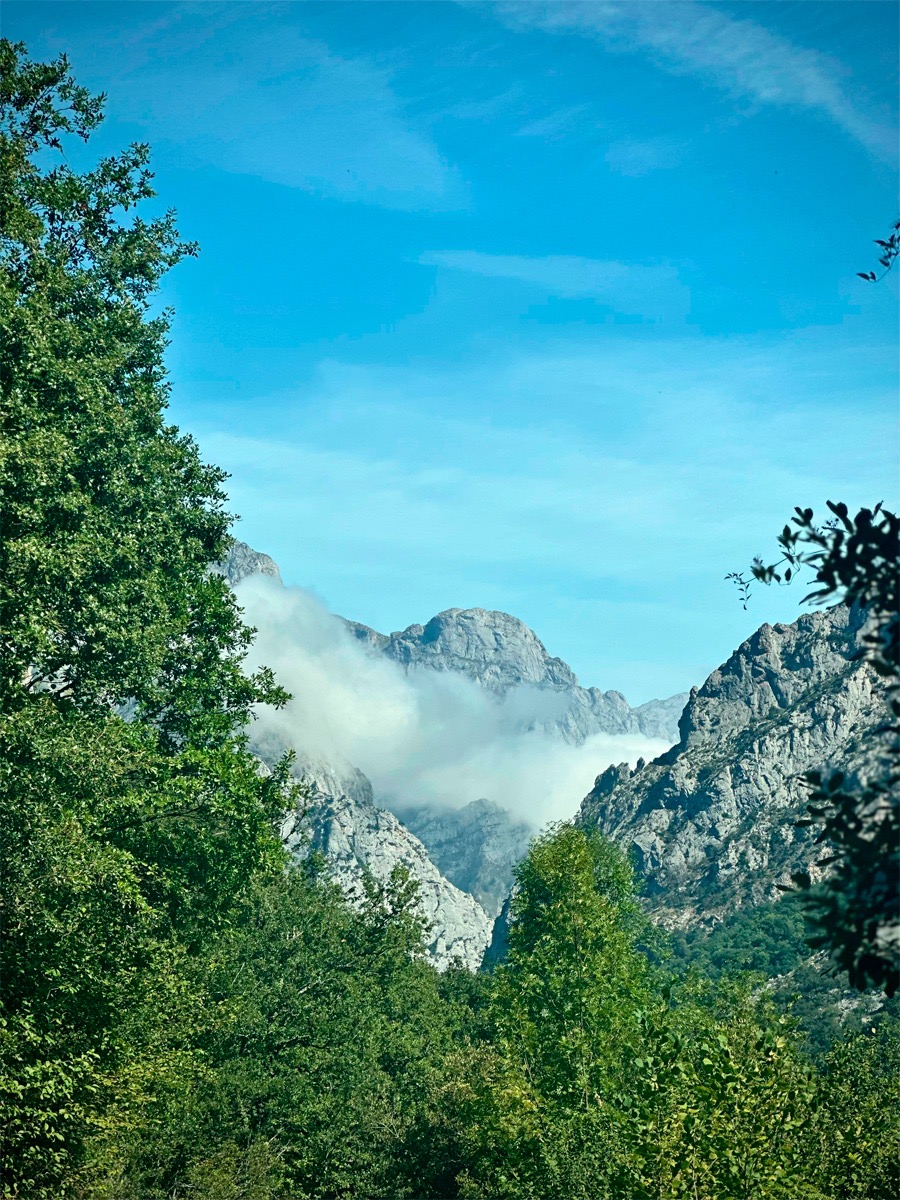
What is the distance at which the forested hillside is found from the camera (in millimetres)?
18297

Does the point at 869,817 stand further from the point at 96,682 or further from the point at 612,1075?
the point at 612,1075

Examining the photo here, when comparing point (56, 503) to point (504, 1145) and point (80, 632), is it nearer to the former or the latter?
point (80, 632)

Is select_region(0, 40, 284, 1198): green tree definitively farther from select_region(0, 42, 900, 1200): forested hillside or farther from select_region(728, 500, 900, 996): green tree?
select_region(728, 500, 900, 996): green tree

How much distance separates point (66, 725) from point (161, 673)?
4.55 meters

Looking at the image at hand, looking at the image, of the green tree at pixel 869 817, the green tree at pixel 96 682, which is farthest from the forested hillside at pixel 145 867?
the green tree at pixel 869 817

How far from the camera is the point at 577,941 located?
3719 centimetres

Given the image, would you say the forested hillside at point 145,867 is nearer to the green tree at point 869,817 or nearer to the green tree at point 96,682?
the green tree at point 96,682

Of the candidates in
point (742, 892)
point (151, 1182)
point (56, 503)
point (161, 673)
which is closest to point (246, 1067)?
point (151, 1182)

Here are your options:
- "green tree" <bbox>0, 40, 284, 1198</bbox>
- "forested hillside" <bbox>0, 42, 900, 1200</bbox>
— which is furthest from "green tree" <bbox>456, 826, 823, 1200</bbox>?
"green tree" <bbox>0, 40, 284, 1198</bbox>

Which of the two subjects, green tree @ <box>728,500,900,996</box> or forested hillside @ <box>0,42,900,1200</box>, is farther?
forested hillside @ <box>0,42,900,1200</box>

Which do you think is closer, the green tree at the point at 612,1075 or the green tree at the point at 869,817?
the green tree at the point at 869,817

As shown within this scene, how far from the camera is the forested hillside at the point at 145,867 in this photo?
1830 centimetres

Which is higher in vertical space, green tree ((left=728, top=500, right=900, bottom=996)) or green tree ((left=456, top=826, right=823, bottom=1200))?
green tree ((left=728, top=500, right=900, bottom=996))

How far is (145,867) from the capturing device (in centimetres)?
2155
